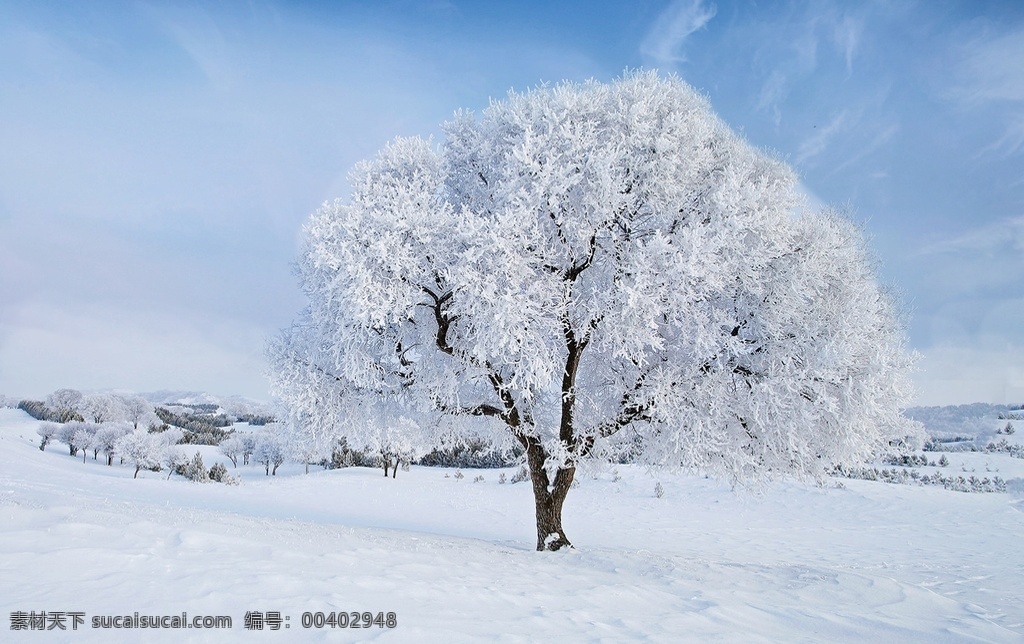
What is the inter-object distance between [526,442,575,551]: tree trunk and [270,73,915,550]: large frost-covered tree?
49 millimetres

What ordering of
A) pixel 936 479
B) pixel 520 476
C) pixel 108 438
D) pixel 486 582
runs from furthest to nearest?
pixel 108 438
pixel 520 476
pixel 936 479
pixel 486 582

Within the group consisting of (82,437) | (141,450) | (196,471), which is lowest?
(196,471)

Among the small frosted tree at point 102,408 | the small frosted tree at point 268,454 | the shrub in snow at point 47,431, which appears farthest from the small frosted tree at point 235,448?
the small frosted tree at point 102,408

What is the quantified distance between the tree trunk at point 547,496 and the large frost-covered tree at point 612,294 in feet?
0.16

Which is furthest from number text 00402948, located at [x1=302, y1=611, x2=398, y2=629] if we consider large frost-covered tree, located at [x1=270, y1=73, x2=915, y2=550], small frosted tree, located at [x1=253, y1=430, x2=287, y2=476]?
small frosted tree, located at [x1=253, y1=430, x2=287, y2=476]

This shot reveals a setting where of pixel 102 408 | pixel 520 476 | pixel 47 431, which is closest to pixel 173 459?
pixel 47 431

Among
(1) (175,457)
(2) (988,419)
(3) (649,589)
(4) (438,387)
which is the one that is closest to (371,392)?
(4) (438,387)

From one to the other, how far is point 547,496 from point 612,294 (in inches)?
208

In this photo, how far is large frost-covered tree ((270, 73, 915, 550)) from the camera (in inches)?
400

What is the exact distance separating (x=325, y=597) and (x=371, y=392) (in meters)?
7.33

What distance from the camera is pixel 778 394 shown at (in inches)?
422

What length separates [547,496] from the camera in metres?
12.8

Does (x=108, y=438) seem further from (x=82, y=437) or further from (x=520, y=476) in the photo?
(x=520, y=476)

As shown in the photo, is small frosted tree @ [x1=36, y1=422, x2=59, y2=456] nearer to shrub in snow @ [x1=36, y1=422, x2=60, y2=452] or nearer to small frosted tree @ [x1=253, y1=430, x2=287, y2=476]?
shrub in snow @ [x1=36, y1=422, x2=60, y2=452]
